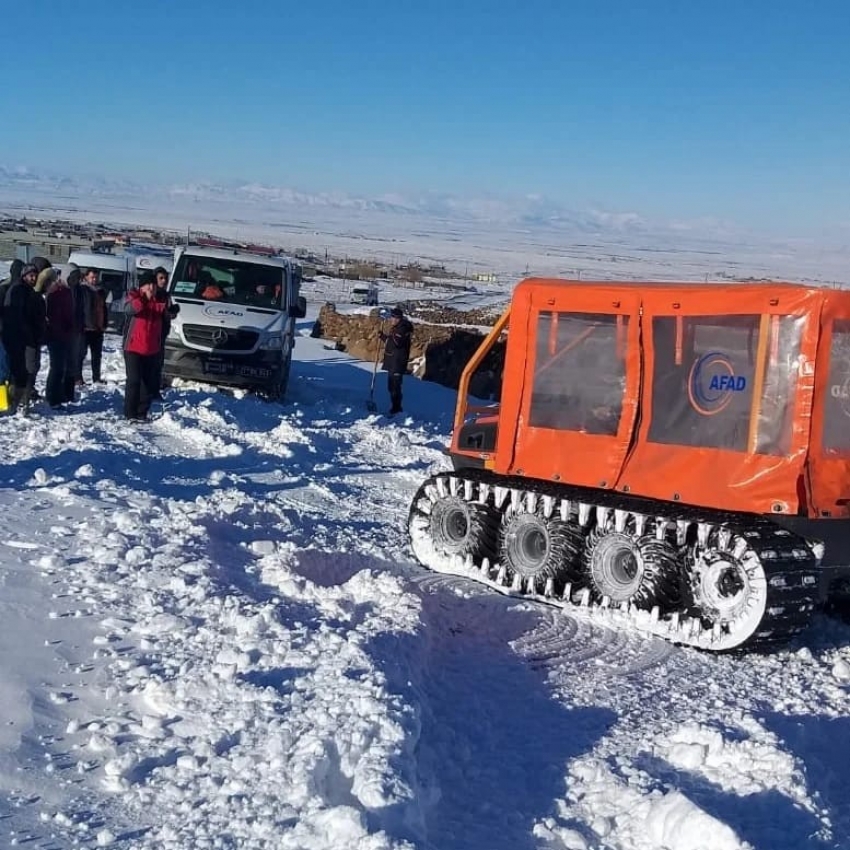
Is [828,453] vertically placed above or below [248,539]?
above

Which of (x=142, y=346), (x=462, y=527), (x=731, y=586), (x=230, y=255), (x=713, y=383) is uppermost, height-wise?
(x=230, y=255)

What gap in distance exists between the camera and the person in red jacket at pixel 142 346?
11734 mm

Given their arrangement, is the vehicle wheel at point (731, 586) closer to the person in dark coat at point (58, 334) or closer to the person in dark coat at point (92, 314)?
the person in dark coat at point (58, 334)

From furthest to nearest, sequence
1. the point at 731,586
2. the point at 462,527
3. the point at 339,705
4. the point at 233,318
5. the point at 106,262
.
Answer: the point at 106,262 < the point at 233,318 < the point at 462,527 < the point at 731,586 < the point at 339,705

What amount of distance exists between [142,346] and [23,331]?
1266mm

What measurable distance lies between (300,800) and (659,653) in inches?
137

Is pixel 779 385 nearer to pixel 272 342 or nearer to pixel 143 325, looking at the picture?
pixel 143 325

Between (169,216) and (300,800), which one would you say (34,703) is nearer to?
(300,800)

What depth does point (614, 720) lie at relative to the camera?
5.52 m

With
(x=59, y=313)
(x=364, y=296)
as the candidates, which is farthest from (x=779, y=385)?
(x=364, y=296)

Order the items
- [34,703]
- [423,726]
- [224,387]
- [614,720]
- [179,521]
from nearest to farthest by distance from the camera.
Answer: [34,703] → [423,726] → [614,720] → [179,521] → [224,387]

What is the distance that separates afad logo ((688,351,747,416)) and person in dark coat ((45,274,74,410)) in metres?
7.41

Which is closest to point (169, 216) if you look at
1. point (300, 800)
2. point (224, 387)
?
point (224, 387)

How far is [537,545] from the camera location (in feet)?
26.6
